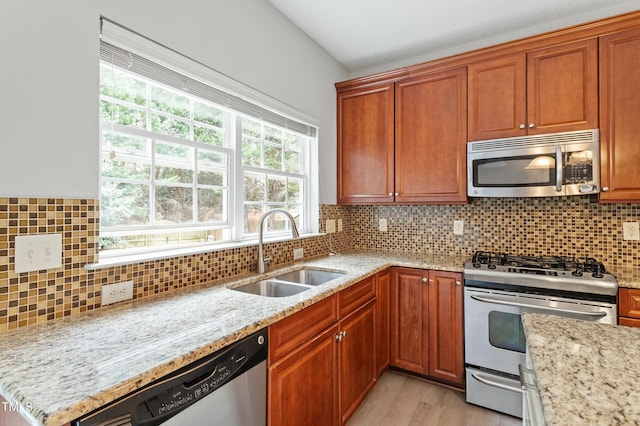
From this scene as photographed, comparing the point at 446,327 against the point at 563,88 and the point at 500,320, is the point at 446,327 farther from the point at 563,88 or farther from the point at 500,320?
the point at 563,88

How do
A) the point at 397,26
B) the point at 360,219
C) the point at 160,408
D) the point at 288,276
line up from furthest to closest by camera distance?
the point at 360,219 → the point at 397,26 → the point at 288,276 → the point at 160,408

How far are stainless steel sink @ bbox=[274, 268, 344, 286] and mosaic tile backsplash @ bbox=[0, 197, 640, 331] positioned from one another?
0.17 meters

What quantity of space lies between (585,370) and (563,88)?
2.06 m

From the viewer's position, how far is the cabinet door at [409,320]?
7.70 ft

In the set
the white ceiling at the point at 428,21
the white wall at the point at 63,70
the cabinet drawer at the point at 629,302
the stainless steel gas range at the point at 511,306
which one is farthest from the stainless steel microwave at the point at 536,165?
the white wall at the point at 63,70

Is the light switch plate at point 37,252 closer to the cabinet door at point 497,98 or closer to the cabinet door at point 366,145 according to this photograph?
the cabinet door at point 366,145

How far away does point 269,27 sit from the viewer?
2.15 metres

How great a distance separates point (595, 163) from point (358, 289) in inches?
67.1

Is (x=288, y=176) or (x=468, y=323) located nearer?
(x=468, y=323)

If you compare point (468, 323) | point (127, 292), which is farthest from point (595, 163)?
point (127, 292)

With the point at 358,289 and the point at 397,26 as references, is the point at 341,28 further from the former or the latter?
the point at 358,289

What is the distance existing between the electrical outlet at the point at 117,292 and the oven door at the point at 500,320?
2.01m

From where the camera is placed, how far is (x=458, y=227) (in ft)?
8.97

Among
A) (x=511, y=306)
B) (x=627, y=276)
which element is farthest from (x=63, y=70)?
(x=627, y=276)
